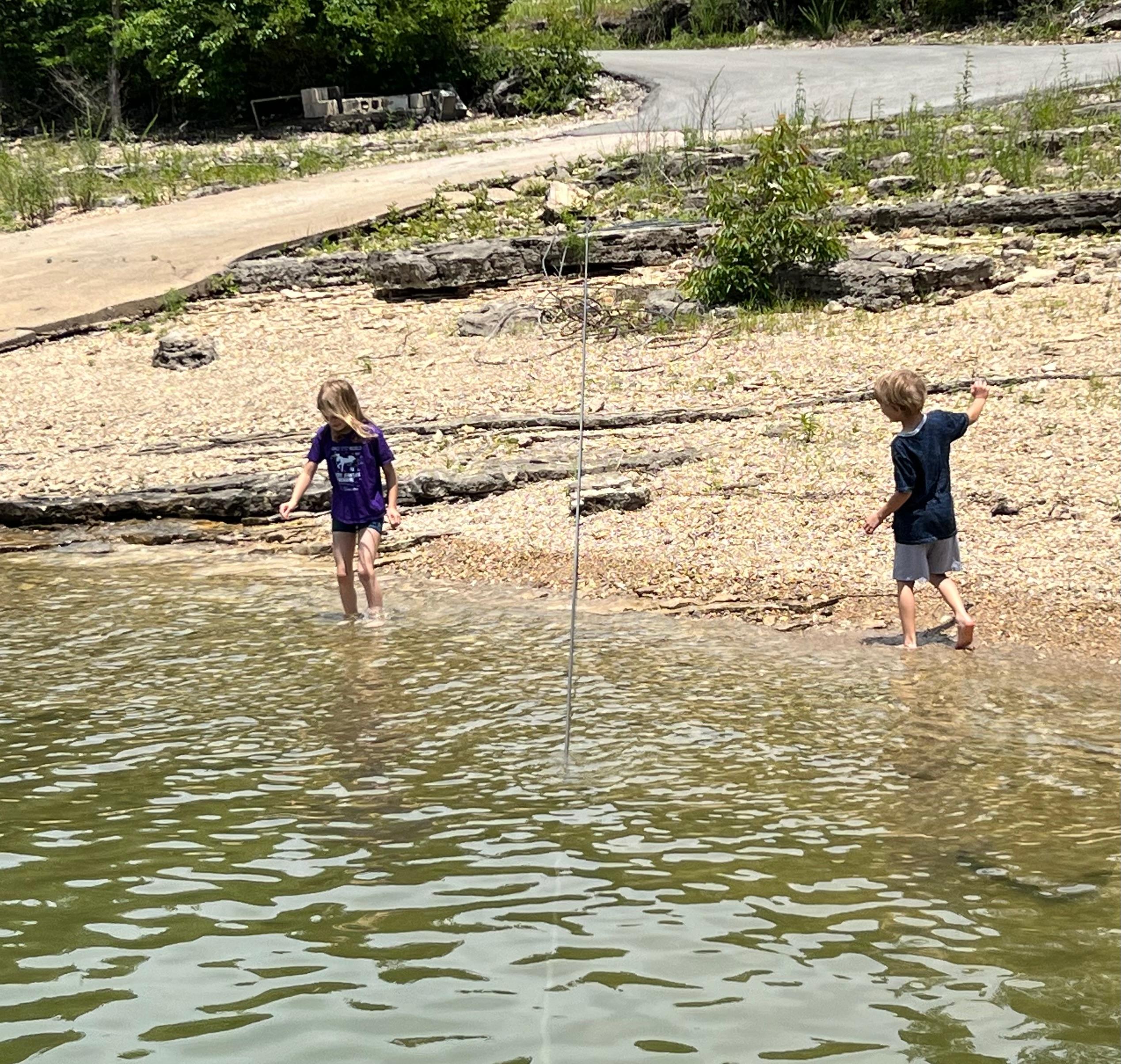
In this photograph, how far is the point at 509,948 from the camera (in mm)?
3479

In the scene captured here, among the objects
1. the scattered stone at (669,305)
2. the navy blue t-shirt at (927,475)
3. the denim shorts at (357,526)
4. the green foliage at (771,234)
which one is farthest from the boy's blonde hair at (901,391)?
the green foliage at (771,234)

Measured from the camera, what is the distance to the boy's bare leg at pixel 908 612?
20.6ft

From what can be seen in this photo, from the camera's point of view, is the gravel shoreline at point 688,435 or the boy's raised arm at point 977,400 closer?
the boy's raised arm at point 977,400

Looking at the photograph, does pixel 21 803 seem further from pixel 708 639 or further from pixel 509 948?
pixel 708 639

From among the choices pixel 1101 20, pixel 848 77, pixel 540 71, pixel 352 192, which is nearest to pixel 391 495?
pixel 352 192

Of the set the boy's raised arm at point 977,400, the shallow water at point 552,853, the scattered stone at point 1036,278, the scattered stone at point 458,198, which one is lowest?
the shallow water at point 552,853

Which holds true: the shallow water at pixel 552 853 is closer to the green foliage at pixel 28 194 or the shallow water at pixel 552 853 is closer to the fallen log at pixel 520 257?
the fallen log at pixel 520 257

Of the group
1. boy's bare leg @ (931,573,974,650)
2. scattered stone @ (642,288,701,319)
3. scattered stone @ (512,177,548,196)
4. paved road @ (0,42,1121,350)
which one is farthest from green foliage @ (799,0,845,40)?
boy's bare leg @ (931,573,974,650)

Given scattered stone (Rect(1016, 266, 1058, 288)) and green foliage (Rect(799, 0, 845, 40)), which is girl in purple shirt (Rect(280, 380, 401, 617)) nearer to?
scattered stone (Rect(1016, 266, 1058, 288))

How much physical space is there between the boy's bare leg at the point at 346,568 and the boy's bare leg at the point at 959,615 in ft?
9.56

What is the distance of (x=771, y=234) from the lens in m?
12.1

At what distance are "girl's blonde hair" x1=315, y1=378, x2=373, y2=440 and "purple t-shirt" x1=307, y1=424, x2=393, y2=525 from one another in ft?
0.23

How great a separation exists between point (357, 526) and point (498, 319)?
18.3 ft

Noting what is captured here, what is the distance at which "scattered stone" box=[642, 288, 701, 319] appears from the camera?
12102 mm
